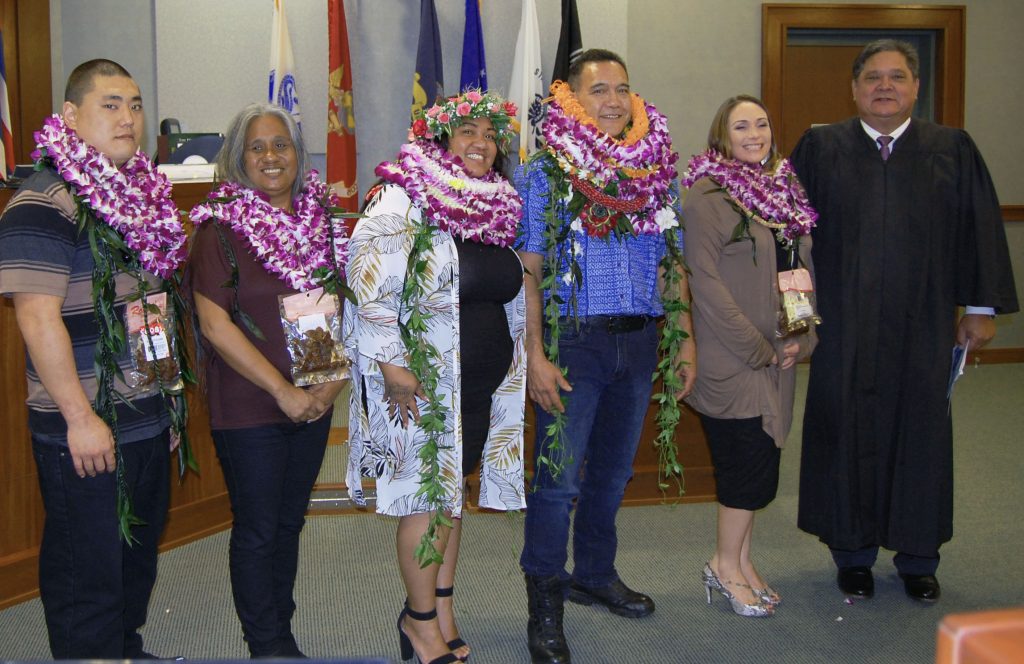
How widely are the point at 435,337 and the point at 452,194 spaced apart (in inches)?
14.9

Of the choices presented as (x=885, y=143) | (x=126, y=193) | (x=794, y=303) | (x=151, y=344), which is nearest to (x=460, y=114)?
(x=126, y=193)

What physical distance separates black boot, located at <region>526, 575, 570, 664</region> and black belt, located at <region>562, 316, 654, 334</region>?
0.77 m

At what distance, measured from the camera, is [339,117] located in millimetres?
6105

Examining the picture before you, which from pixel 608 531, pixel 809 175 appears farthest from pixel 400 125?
pixel 608 531

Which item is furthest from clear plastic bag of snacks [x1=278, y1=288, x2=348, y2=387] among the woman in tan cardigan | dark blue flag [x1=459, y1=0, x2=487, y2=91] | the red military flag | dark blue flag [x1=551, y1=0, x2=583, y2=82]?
dark blue flag [x1=551, y1=0, x2=583, y2=82]

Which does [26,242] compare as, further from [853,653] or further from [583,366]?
[853,653]

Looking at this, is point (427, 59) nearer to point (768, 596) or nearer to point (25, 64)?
point (25, 64)

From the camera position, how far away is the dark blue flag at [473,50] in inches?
244

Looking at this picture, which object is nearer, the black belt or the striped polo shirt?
the striped polo shirt

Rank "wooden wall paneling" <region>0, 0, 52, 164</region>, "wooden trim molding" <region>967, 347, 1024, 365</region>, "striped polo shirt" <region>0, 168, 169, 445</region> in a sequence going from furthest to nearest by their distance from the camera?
"wooden trim molding" <region>967, 347, 1024, 365</region> < "wooden wall paneling" <region>0, 0, 52, 164</region> < "striped polo shirt" <region>0, 168, 169, 445</region>

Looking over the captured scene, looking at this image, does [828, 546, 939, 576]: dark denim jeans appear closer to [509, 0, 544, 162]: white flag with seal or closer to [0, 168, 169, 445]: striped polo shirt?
[0, 168, 169, 445]: striped polo shirt

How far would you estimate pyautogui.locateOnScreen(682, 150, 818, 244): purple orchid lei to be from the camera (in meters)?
3.15

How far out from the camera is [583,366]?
2932mm

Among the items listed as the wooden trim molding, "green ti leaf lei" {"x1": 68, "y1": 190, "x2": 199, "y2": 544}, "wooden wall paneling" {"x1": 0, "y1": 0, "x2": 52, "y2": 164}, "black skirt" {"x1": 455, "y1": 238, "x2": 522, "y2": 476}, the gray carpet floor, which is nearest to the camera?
"green ti leaf lei" {"x1": 68, "y1": 190, "x2": 199, "y2": 544}
